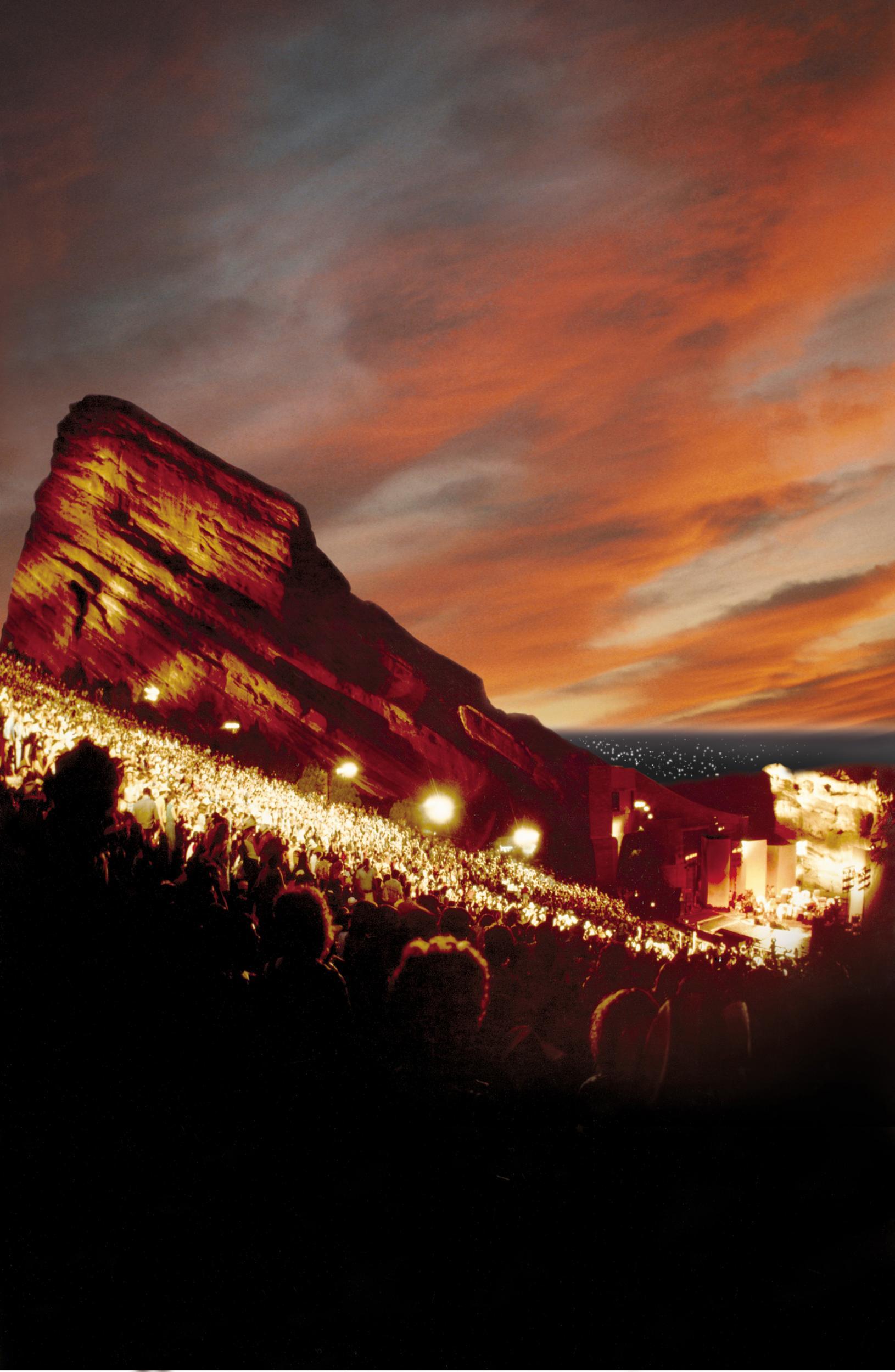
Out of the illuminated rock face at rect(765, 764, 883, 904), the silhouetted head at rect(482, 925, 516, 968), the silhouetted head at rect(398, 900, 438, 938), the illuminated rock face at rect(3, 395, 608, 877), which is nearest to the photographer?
the silhouetted head at rect(398, 900, 438, 938)

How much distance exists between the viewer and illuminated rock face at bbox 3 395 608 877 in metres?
24.4

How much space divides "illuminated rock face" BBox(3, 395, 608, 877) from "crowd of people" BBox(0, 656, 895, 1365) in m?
21.3

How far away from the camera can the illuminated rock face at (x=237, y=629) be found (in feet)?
80.0

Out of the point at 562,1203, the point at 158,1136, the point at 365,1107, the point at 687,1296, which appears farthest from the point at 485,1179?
the point at 158,1136

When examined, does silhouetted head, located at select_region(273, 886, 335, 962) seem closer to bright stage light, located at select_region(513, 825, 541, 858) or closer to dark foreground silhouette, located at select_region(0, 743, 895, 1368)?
dark foreground silhouette, located at select_region(0, 743, 895, 1368)

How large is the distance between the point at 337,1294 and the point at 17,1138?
1.39 meters

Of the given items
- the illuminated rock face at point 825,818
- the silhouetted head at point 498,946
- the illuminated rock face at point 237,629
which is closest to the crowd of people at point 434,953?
the silhouetted head at point 498,946

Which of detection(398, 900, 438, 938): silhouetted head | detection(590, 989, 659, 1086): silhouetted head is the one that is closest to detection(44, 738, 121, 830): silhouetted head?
detection(398, 900, 438, 938): silhouetted head

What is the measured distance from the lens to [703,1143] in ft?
10.2

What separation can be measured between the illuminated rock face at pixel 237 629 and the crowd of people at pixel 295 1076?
21.3m

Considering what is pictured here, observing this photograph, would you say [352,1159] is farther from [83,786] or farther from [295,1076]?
[83,786]

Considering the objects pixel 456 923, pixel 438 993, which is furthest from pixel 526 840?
pixel 438 993

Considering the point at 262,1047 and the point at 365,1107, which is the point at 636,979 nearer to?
the point at 365,1107

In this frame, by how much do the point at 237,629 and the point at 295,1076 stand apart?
25.8m
